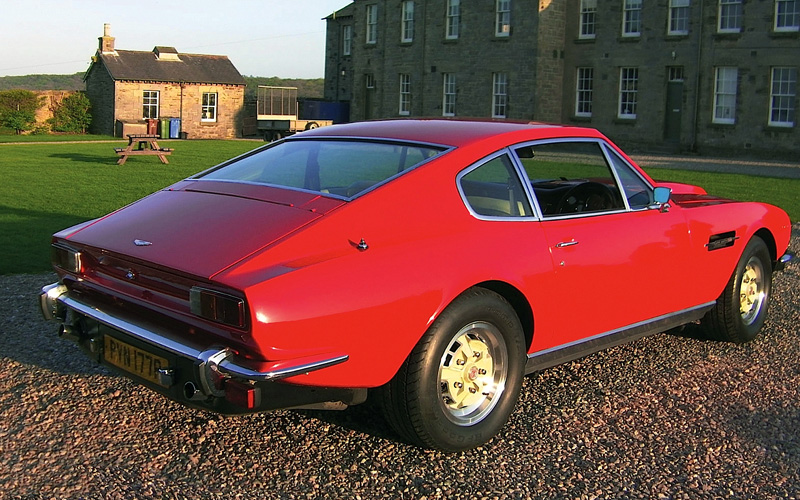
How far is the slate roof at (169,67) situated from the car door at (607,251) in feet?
148

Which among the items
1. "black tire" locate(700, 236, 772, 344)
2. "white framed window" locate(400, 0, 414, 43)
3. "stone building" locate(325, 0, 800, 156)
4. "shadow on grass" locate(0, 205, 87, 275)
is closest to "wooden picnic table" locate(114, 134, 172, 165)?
"shadow on grass" locate(0, 205, 87, 275)

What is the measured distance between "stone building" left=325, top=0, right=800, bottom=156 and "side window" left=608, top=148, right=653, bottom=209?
2719 cm

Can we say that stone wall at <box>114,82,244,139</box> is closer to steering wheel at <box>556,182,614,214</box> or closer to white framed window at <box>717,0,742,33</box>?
white framed window at <box>717,0,742,33</box>

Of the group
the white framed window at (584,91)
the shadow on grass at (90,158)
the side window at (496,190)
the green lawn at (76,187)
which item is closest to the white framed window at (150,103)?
the green lawn at (76,187)

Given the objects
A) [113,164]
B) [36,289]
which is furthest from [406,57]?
[36,289]

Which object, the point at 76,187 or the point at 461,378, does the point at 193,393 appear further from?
the point at 76,187

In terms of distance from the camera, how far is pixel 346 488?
143 inches

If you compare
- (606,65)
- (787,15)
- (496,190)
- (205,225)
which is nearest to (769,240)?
(496,190)

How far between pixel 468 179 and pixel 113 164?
20.3 meters

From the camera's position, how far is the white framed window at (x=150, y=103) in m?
47.4

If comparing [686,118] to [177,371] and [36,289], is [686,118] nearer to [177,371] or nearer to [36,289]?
[36,289]

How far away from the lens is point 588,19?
35.6 metres

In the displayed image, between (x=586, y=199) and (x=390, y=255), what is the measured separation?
1.93 metres

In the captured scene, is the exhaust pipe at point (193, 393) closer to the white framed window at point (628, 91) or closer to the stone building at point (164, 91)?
the white framed window at point (628, 91)
